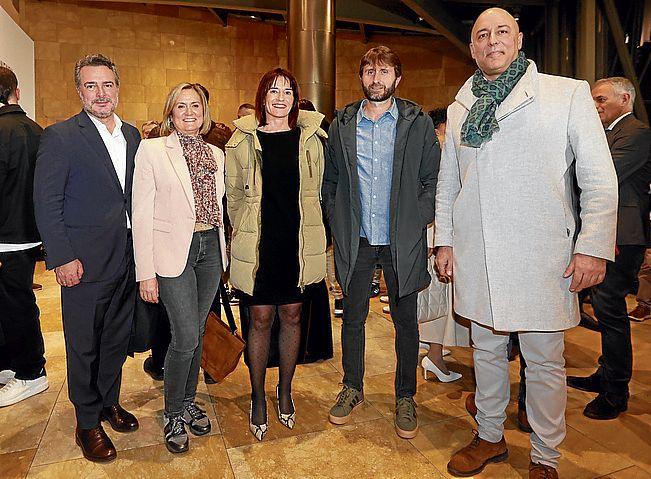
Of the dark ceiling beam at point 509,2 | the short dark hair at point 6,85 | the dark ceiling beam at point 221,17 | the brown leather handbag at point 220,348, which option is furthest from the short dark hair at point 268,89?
the dark ceiling beam at point 221,17

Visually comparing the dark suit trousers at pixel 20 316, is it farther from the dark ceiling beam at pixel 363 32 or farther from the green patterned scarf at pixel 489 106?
the dark ceiling beam at pixel 363 32

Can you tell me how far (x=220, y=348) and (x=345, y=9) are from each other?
27.1ft

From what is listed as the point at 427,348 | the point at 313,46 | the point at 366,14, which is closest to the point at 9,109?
the point at 427,348

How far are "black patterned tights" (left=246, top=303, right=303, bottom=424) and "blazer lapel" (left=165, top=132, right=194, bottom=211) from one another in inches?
25.2

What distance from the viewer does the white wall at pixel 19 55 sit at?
615cm

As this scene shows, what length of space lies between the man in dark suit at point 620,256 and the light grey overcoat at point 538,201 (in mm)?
965

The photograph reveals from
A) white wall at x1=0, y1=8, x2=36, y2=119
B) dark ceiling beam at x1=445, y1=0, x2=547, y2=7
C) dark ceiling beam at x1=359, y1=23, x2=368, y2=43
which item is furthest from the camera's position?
dark ceiling beam at x1=359, y1=23, x2=368, y2=43

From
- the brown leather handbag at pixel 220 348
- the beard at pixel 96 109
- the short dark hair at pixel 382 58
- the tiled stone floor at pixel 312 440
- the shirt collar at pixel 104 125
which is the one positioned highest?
the short dark hair at pixel 382 58

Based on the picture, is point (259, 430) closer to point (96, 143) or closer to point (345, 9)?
point (96, 143)

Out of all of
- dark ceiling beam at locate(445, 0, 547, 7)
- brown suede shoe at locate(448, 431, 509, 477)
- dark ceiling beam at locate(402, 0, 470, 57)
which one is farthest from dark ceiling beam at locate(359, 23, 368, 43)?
brown suede shoe at locate(448, 431, 509, 477)

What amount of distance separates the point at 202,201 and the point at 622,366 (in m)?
2.44

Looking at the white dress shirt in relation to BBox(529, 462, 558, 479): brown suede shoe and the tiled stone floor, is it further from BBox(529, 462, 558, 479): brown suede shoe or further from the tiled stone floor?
BBox(529, 462, 558, 479): brown suede shoe

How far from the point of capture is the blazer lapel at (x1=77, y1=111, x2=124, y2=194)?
2393 mm

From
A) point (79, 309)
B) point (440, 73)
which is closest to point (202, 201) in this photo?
point (79, 309)
